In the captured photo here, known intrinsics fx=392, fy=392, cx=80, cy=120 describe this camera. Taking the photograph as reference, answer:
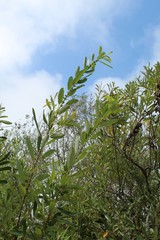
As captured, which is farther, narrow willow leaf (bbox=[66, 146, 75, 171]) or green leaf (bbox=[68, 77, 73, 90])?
green leaf (bbox=[68, 77, 73, 90])

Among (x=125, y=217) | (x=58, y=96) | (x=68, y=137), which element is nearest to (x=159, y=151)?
(x=125, y=217)

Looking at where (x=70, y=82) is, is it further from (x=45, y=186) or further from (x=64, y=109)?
(x=45, y=186)

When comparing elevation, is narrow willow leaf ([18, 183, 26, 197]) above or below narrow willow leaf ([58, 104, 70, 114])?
below

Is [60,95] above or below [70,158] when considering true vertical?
above

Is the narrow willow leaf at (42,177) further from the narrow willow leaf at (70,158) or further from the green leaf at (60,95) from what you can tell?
the green leaf at (60,95)

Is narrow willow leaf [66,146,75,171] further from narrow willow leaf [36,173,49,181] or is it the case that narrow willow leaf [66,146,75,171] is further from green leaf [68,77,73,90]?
green leaf [68,77,73,90]

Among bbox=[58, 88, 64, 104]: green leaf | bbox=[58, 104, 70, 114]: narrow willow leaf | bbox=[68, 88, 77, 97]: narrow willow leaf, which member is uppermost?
bbox=[68, 88, 77, 97]: narrow willow leaf

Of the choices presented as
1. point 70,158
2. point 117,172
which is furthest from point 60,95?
point 117,172

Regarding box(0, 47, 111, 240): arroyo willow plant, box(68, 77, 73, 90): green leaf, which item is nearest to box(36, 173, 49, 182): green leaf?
box(0, 47, 111, 240): arroyo willow plant

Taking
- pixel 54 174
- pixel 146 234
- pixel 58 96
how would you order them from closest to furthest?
pixel 54 174
pixel 58 96
pixel 146 234

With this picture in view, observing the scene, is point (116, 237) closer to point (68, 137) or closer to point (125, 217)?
point (125, 217)

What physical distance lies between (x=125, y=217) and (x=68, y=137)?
7800 mm

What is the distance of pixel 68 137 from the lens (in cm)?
1021

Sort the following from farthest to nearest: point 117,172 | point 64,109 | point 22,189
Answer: point 117,172
point 64,109
point 22,189
